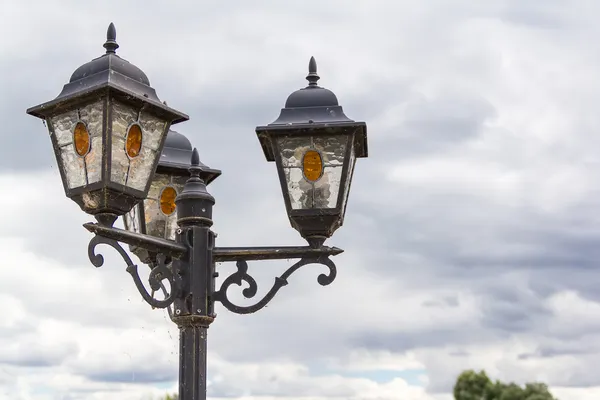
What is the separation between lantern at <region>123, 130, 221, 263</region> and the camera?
21.7ft

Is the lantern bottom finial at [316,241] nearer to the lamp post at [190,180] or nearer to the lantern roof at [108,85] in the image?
the lamp post at [190,180]

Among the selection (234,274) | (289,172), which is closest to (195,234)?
(234,274)

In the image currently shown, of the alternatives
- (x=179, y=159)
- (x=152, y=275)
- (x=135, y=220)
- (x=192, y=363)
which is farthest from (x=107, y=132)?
(x=179, y=159)

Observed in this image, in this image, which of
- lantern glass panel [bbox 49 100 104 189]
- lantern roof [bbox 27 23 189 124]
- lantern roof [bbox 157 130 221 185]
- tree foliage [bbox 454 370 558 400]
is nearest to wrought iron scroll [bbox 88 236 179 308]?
lantern glass panel [bbox 49 100 104 189]

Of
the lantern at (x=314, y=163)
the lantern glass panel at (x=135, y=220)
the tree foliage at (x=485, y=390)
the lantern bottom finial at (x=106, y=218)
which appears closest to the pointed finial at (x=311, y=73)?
the lantern at (x=314, y=163)

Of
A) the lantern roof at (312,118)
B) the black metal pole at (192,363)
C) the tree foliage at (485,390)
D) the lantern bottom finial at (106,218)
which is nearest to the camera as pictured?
the lantern bottom finial at (106,218)

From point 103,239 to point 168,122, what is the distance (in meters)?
0.79

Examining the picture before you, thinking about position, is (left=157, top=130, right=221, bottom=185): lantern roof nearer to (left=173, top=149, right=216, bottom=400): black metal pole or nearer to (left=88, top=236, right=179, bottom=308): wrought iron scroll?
(left=173, top=149, right=216, bottom=400): black metal pole

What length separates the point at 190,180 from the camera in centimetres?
610

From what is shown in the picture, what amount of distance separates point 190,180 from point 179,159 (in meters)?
0.75

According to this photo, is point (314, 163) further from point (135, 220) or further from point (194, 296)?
point (135, 220)

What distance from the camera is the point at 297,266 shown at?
5.89 m

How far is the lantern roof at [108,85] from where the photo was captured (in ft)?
17.1

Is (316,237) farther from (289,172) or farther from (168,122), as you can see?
(168,122)
